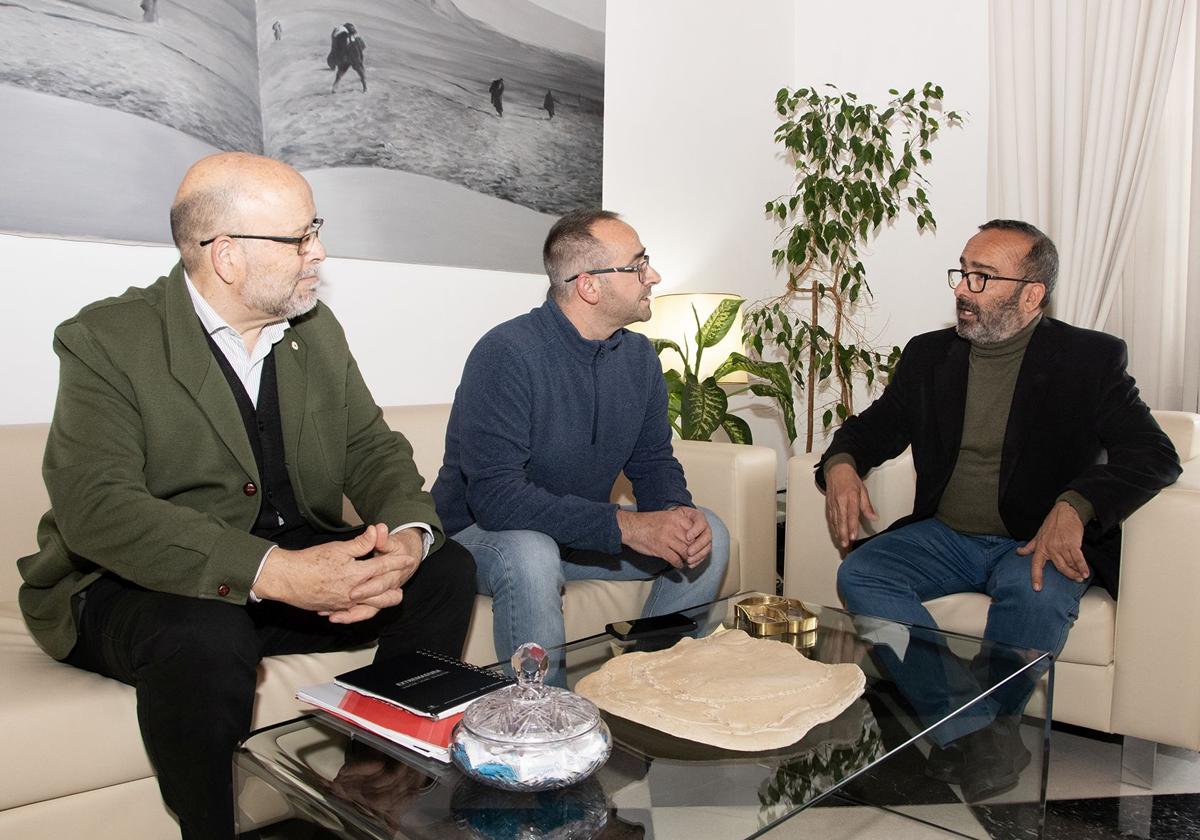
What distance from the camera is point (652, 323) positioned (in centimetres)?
341

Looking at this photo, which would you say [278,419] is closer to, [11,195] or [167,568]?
[167,568]

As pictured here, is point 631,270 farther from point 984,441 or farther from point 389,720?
point 389,720

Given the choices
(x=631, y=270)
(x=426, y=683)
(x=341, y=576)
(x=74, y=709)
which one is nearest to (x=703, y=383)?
(x=631, y=270)

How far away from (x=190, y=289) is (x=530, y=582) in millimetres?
810

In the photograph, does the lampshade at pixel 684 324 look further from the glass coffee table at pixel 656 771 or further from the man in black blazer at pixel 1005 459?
the glass coffee table at pixel 656 771

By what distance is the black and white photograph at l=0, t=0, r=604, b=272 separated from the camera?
2039 millimetres

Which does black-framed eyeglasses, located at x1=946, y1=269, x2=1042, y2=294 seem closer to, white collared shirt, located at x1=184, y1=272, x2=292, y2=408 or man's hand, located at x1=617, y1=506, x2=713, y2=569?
man's hand, located at x1=617, y1=506, x2=713, y2=569

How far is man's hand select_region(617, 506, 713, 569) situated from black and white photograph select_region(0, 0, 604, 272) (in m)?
1.16

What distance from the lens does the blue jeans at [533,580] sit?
1.88 m

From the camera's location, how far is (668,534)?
2.02 metres

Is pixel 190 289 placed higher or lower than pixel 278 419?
higher

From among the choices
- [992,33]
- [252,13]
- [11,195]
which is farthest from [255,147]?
[992,33]

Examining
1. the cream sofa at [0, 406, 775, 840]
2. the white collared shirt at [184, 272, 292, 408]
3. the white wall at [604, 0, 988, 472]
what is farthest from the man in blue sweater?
the white wall at [604, 0, 988, 472]

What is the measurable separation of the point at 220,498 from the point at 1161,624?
1.82 meters
